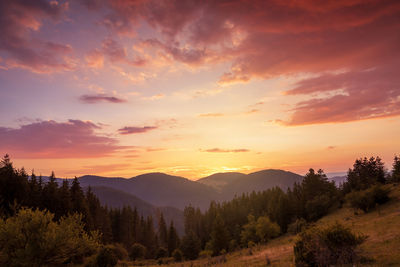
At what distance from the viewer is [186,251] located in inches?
2793

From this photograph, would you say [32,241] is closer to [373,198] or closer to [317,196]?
[373,198]

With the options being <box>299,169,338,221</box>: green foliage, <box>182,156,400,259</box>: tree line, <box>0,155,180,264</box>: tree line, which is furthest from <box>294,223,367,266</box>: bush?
<box>299,169,338,221</box>: green foliage

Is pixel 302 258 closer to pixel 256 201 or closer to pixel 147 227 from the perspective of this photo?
pixel 256 201

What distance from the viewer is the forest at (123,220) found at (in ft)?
77.6

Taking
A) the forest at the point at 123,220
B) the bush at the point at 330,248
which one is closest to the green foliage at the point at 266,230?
the forest at the point at 123,220

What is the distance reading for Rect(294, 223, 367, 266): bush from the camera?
47.9 ft

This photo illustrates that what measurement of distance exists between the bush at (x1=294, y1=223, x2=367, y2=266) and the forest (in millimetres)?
127

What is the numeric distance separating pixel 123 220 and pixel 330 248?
99.9m

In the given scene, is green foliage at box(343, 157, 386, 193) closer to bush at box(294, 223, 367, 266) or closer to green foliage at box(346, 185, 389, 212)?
green foliage at box(346, 185, 389, 212)

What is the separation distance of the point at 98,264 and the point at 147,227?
265ft

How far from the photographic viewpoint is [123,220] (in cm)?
10062

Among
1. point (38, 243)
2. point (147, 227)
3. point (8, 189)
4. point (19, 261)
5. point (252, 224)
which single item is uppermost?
point (8, 189)

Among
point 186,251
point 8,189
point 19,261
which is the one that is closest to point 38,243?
point 19,261

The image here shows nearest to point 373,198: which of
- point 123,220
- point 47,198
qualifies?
point 47,198
